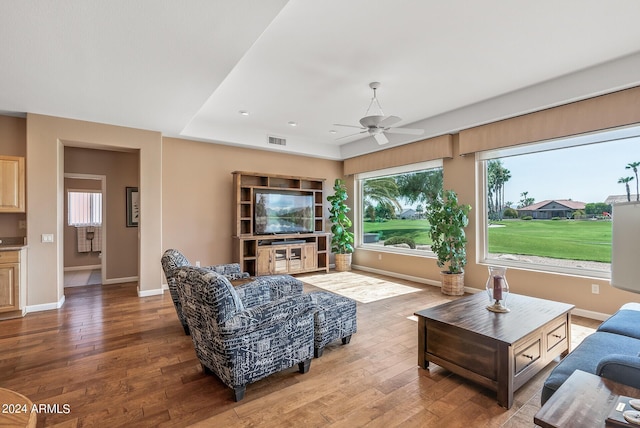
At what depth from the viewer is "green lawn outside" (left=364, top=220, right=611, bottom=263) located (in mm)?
3887

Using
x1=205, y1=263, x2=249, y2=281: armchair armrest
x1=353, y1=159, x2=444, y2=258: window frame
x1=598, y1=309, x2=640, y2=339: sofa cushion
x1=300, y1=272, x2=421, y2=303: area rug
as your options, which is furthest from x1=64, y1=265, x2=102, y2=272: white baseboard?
x1=598, y1=309, x2=640, y2=339: sofa cushion

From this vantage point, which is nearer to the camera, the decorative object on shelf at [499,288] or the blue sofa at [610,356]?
the blue sofa at [610,356]

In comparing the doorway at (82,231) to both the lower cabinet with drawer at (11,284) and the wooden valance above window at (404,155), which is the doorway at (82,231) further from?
the wooden valance above window at (404,155)

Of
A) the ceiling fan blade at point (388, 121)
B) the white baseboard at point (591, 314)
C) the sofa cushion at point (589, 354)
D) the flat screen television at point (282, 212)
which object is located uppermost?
the ceiling fan blade at point (388, 121)

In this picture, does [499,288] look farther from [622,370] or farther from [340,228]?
[340,228]

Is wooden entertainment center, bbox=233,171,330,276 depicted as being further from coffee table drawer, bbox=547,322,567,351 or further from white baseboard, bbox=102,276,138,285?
coffee table drawer, bbox=547,322,567,351

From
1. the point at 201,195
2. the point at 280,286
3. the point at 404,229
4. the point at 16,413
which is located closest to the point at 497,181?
the point at 404,229

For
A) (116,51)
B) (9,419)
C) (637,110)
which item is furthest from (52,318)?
(637,110)

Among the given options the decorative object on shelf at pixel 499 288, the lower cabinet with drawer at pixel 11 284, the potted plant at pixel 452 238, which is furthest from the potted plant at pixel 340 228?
the lower cabinet with drawer at pixel 11 284

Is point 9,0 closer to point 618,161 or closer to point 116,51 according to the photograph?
point 116,51

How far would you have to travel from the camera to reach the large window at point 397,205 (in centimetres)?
607

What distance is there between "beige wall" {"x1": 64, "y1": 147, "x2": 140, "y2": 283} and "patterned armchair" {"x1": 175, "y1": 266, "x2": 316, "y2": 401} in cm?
449

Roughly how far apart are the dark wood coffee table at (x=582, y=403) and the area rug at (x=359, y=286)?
342cm

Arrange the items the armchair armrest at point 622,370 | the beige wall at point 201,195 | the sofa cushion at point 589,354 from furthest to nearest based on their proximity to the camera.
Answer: the beige wall at point 201,195 → the sofa cushion at point 589,354 → the armchair armrest at point 622,370
